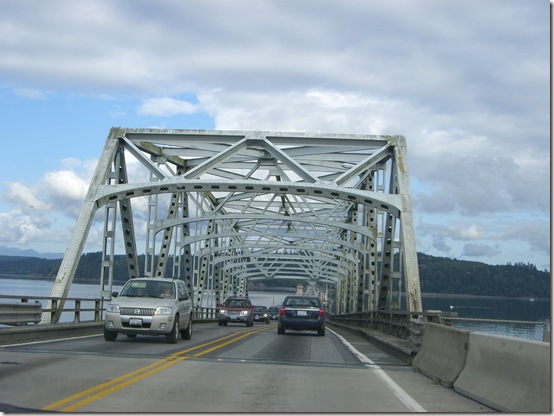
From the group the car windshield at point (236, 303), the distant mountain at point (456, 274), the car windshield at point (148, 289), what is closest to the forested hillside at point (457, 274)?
the distant mountain at point (456, 274)

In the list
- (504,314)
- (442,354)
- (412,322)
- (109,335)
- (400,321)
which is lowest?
(109,335)

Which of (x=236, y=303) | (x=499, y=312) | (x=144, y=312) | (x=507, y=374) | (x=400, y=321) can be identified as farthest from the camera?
(x=499, y=312)

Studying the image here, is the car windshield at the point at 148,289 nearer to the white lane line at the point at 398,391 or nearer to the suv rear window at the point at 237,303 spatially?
the white lane line at the point at 398,391

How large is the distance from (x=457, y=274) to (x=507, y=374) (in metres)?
64.2

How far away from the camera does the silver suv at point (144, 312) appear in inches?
750

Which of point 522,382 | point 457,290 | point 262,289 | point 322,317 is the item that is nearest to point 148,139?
point 322,317

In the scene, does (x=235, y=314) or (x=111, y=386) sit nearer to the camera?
(x=111, y=386)

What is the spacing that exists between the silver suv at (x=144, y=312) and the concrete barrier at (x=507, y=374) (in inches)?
385

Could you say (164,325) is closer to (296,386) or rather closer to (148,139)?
(296,386)

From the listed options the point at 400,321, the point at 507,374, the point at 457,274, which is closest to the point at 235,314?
the point at 400,321

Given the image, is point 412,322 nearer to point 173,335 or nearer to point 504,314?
point 173,335

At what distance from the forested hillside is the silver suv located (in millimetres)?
22427

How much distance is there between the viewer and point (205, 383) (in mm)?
10875

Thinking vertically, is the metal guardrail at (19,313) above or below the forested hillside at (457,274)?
below
